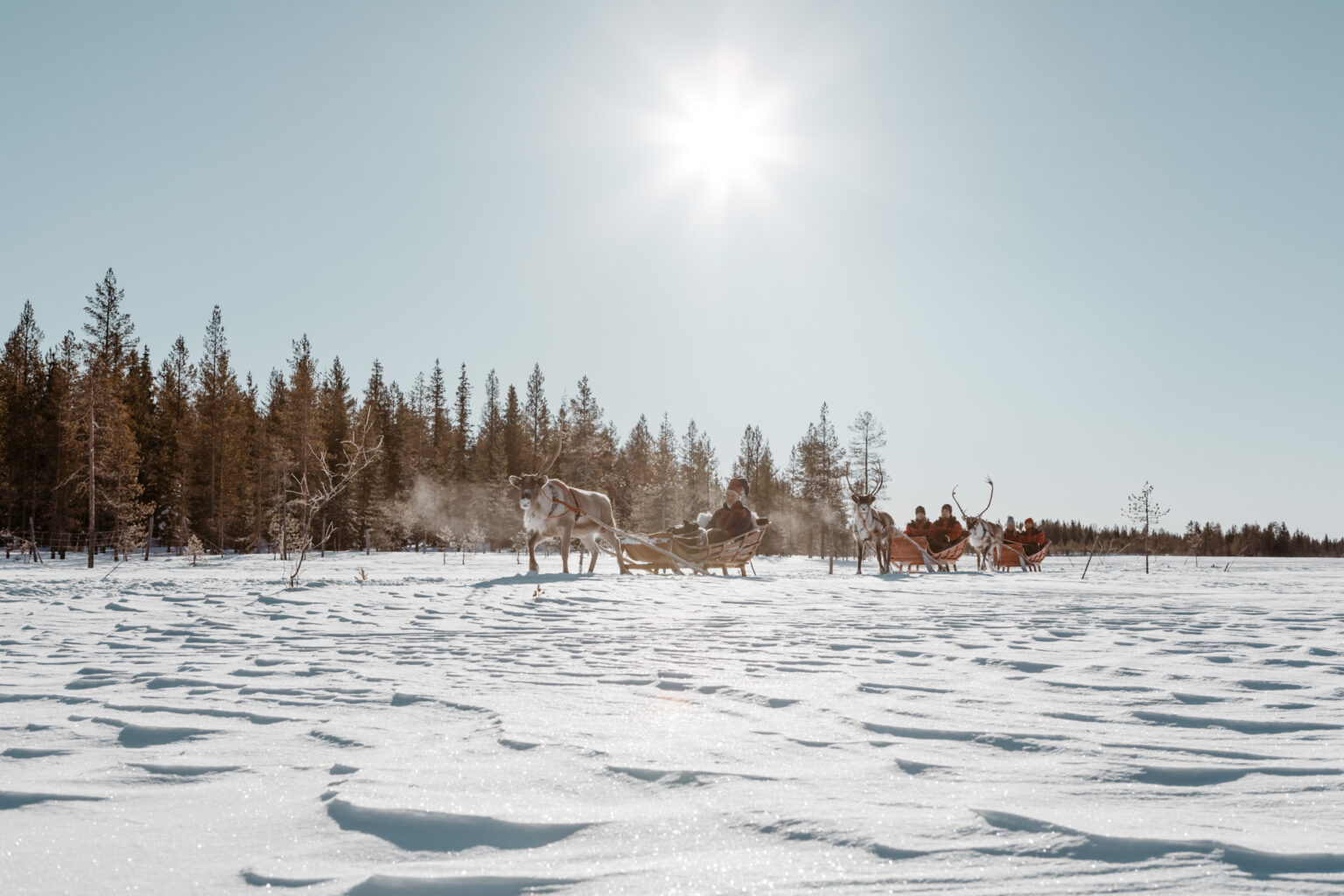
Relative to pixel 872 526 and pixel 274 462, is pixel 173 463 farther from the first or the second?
pixel 872 526

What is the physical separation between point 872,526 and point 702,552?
4.93 metres

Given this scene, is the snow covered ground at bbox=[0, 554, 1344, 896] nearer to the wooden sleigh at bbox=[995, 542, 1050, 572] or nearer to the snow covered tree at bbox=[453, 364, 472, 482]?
the wooden sleigh at bbox=[995, 542, 1050, 572]

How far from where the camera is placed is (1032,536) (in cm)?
2288

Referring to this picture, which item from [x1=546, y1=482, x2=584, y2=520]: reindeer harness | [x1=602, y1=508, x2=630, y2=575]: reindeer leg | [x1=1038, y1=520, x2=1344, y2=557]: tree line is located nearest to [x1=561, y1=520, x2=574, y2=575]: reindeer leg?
[x1=546, y1=482, x2=584, y2=520]: reindeer harness

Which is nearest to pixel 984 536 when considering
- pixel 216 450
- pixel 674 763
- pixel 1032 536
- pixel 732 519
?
pixel 1032 536

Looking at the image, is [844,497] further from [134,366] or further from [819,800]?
[819,800]

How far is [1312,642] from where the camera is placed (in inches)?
180

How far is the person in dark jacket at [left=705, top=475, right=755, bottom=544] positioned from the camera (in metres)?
14.6

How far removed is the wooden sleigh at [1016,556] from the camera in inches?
862

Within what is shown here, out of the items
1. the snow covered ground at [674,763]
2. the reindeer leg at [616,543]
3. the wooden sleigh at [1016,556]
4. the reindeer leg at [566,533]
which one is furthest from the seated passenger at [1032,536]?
the snow covered ground at [674,763]

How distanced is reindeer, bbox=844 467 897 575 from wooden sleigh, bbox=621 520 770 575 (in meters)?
3.09

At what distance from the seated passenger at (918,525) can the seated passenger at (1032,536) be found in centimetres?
447

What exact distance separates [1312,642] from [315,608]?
7.68 m

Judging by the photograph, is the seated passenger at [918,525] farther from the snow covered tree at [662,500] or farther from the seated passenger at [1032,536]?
the snow covered tree at [662,500]
